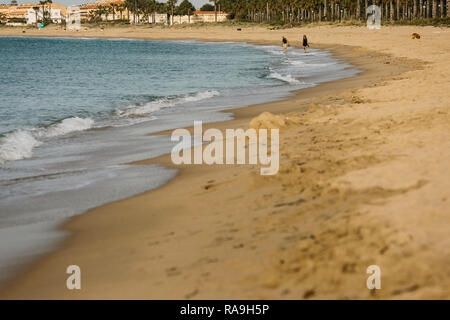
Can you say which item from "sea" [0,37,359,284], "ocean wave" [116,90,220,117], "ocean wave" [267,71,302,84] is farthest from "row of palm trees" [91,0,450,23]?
"ocean wave" [116,90,220,117]

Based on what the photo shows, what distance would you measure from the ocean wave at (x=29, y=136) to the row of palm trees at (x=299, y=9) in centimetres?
7490

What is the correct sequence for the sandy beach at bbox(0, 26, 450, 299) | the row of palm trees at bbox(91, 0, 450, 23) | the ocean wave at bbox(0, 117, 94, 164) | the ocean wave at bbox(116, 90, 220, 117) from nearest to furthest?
the sandy beach at bbox(0, 26, 450, 299)
the ocean wave at bbox(0, 117, 94, 164)
the ocean wave at bbox(116, 90, 220, 117)
the row of palm trees at bbox(91, 0, 450, 23)

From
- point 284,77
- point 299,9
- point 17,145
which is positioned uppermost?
point 299,9

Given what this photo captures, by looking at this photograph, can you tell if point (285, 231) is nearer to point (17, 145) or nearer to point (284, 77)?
point (17, 145)

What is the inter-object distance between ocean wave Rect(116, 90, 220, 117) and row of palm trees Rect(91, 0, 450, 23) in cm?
6730

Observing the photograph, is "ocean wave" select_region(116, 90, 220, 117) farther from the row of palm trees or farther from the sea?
the row of palm trees

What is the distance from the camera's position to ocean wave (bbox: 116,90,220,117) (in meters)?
17.3

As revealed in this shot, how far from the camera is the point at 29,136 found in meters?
13.0

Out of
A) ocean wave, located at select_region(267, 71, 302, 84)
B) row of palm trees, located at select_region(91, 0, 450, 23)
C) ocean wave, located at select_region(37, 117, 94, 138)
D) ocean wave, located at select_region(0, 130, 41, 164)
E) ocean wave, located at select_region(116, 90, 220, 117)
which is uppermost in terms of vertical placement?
row of palm trees, located at select_region(91, 0, 450, 23)

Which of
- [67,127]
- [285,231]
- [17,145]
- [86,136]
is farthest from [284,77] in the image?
[285,231]

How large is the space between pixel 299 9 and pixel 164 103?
11681cm

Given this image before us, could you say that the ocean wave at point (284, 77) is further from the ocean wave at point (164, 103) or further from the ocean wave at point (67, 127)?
the ocean wave at point (67, 127)

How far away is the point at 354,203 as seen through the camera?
534 cm
